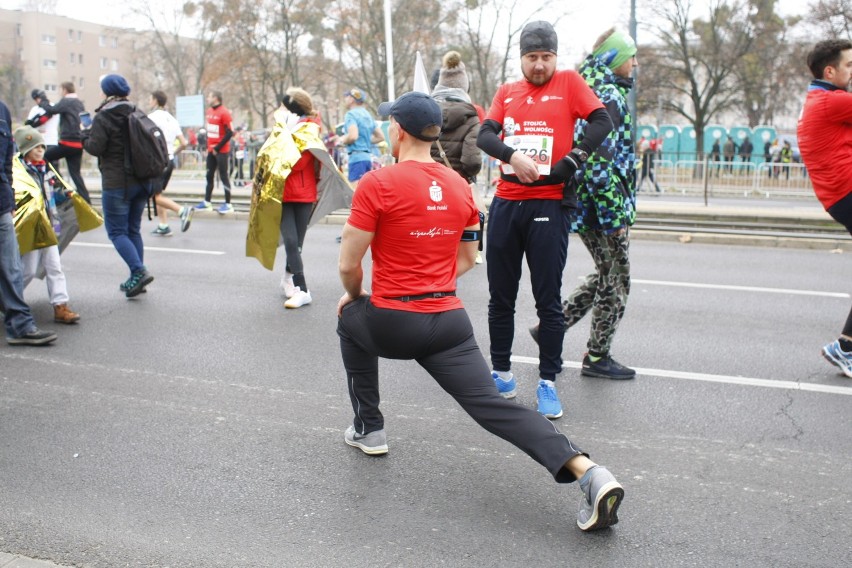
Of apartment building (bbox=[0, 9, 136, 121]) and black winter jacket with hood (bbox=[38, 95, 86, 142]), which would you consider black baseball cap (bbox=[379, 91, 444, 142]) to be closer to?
black winter jacket with hood (bbox=[38, 95, 86, 142])

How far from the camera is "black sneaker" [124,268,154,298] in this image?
7.89m

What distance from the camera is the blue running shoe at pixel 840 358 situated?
5520 millimetres

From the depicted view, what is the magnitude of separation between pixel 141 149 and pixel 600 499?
5.81m

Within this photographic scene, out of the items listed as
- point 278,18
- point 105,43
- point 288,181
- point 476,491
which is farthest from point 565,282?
point 105,43

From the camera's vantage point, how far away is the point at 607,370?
5.53 m

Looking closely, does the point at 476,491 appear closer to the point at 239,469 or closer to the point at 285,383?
the point at 239,469

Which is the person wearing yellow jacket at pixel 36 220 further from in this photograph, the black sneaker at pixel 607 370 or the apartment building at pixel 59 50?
the apartment building at pixel 59 50

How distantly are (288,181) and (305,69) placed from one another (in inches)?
1571

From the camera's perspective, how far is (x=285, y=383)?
17.9ft

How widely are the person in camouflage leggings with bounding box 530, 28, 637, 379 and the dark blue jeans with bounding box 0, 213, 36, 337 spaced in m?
3.99

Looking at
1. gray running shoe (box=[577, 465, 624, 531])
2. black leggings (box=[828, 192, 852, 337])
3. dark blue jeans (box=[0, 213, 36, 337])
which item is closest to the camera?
gray running shoe (box=[577, 465, 624, 531])

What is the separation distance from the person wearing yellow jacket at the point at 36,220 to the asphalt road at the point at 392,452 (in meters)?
0.28

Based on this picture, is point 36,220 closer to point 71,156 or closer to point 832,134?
point 832,134

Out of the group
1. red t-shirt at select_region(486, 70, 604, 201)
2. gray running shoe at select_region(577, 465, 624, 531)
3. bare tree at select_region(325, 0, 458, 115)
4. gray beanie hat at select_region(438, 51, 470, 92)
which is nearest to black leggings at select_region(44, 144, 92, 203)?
gray beanie hat at select_region(438, 51, 470, 92)
